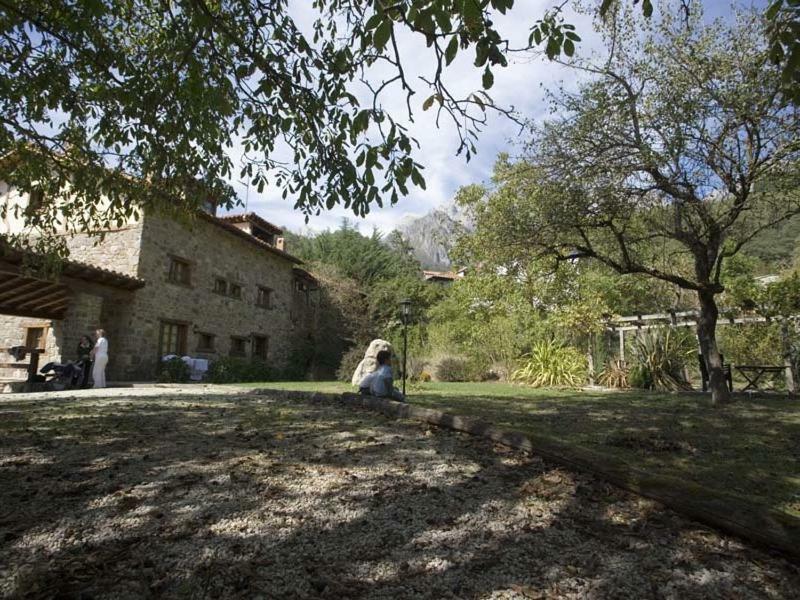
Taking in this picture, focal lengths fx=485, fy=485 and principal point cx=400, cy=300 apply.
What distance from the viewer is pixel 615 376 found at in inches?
506

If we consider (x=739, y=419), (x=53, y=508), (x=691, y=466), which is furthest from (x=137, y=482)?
(x=739, y=419)

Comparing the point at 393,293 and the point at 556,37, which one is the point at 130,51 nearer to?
the point at 556,37

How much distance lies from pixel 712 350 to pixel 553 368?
5183 mm

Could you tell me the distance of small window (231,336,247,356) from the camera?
56.1ft

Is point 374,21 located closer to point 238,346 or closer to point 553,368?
point 553,368

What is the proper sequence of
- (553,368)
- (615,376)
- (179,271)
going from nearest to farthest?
(615,376) < (553,368) < (179,271)

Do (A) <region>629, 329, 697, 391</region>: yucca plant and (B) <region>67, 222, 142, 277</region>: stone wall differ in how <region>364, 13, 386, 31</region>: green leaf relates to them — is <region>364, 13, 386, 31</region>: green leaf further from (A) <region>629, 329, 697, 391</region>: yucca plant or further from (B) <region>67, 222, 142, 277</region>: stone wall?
(B) <region>67, 222, 142, 277</region>: stone wall

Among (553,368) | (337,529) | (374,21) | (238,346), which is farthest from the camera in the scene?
(238,346)

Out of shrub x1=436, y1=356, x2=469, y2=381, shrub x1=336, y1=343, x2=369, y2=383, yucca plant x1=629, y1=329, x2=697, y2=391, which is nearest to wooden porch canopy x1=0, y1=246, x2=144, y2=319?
shrub x1=336, y1=343, x2=369, y2=383

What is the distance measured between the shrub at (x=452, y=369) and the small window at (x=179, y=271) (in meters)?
8.73

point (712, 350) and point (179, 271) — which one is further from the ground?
point (179, 271)

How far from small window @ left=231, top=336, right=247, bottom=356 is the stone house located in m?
0.04

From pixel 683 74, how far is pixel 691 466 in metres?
6.12

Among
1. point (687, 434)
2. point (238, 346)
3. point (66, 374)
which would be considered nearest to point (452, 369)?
point (238, 346)
